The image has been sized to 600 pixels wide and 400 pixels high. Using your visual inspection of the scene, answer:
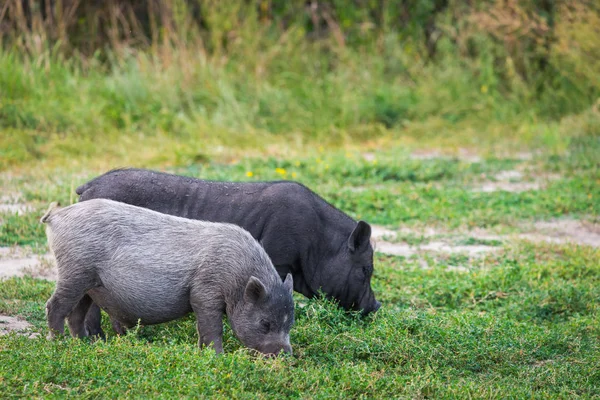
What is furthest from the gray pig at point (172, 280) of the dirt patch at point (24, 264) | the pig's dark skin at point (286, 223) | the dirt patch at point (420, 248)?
the dirt patch at point (420, 248)

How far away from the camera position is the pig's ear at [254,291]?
5135 millimetres

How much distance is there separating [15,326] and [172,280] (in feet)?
3.96

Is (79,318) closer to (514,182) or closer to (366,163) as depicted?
(366,163)

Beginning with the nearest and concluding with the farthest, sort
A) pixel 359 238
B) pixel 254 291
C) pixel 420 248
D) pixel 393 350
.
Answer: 1. pixel 254 291
2. pixel 393 350
3. pixel 359 238
4. pixel 420 248

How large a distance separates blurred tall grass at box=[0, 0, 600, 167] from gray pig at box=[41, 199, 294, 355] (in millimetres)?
6682

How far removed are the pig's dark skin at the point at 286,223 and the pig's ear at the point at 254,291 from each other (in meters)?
1.05

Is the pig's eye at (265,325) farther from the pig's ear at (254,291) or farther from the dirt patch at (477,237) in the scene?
the dirt patch at (477,237)

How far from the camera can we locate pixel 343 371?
5078 mm

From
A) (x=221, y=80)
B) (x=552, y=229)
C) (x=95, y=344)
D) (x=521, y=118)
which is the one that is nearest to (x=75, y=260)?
(x=95, y=344)

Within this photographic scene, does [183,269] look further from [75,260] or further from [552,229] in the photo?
[552,229]

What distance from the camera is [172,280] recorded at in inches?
210

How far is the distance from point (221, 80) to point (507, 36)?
4715 mm

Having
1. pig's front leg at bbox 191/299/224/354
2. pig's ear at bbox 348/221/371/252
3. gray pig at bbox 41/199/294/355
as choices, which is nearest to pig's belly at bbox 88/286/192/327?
gray pig at bbox 41/199/294/355

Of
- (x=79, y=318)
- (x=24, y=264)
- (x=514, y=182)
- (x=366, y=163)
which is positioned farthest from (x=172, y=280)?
(x=514, y=182)
